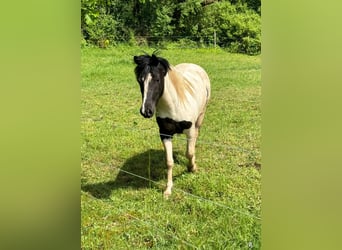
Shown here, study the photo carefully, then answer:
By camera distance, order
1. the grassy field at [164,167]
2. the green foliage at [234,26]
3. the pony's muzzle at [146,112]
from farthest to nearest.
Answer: the pony's muzzle at [146,112]
the grassy field at [164,167]
the green foliage at [234,26]

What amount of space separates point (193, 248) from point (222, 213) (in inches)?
7.2

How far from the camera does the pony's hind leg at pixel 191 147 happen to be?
1692mm

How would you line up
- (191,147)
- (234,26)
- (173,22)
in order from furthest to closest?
(191,147) → (173,22) → (234,26)

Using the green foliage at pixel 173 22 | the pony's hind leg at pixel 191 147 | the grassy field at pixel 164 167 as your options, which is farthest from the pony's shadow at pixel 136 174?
the green foliage at pixel 173 22

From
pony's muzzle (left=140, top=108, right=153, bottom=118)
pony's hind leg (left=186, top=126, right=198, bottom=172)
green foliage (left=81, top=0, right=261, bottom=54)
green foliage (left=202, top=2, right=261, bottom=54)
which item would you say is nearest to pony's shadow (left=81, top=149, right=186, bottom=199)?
pony's hind leg (left=186, top=126, right=198, bottom=172)

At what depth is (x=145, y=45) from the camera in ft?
5.60

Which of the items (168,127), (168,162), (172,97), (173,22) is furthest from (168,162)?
(173,22)

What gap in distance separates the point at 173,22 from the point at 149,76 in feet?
0.80

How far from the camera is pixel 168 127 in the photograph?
73.5 inches

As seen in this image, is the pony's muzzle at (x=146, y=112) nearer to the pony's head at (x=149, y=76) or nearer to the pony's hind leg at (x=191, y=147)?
the pony's head at (x=149, y=76)

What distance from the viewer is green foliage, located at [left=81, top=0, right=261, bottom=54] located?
4.26 feet

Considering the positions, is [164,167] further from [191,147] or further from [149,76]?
[149,76]
